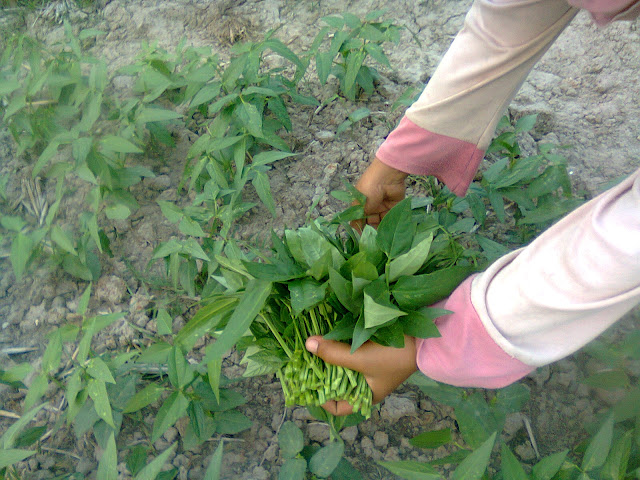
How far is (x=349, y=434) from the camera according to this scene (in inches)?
39.7

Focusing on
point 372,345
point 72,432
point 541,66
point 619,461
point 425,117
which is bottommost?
point 72,432

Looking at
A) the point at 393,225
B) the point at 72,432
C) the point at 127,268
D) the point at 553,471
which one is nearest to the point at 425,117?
the point at 393,225

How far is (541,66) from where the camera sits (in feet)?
5.12

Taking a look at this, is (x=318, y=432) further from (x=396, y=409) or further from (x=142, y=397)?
(x=142, y=397)

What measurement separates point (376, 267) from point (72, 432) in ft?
2.37

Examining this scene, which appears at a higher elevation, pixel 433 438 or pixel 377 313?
pixel 377 313

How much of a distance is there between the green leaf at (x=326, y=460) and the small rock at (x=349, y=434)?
0.13m

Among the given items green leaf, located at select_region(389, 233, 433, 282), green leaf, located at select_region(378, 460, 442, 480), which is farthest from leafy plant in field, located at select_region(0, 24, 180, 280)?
green leaf, located at select_region(378, 460, 442, 480)

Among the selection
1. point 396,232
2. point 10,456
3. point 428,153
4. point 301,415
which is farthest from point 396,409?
point 10,456

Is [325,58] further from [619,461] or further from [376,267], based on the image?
[619,461]

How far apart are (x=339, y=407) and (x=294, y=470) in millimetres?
128

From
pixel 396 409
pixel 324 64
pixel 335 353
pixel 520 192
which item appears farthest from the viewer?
pixel 324 64

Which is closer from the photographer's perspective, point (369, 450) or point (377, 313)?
point (377, 313)

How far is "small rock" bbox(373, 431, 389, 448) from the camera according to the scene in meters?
1.00
